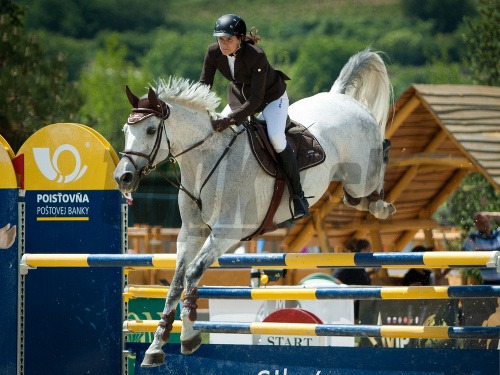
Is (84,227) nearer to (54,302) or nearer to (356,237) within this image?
(54,302)

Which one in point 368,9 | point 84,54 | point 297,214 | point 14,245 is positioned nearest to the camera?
point 297,214

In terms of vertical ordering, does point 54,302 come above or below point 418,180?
below

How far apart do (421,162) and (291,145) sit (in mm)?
3371

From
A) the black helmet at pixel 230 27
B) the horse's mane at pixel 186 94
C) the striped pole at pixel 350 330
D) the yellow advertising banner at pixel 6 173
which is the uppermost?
the black helmet at pixel 230 27

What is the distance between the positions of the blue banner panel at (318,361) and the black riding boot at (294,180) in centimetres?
78

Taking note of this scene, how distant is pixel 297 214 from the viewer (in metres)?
5.30

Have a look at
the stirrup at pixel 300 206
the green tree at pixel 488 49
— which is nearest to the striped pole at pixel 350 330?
the stirrup at pixel 300 206

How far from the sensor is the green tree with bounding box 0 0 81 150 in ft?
43.7

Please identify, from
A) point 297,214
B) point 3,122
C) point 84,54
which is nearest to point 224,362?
point 297,214

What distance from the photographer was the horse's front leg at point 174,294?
4820 millimetres

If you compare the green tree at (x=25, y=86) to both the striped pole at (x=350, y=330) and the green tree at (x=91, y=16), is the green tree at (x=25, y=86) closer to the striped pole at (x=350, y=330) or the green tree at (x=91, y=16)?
the striped pole at (x=350, y=330)

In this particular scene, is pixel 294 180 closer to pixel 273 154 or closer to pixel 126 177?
pixel 273 154

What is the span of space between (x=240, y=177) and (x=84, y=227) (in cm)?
120

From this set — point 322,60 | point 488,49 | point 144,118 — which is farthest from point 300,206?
point 322,60
